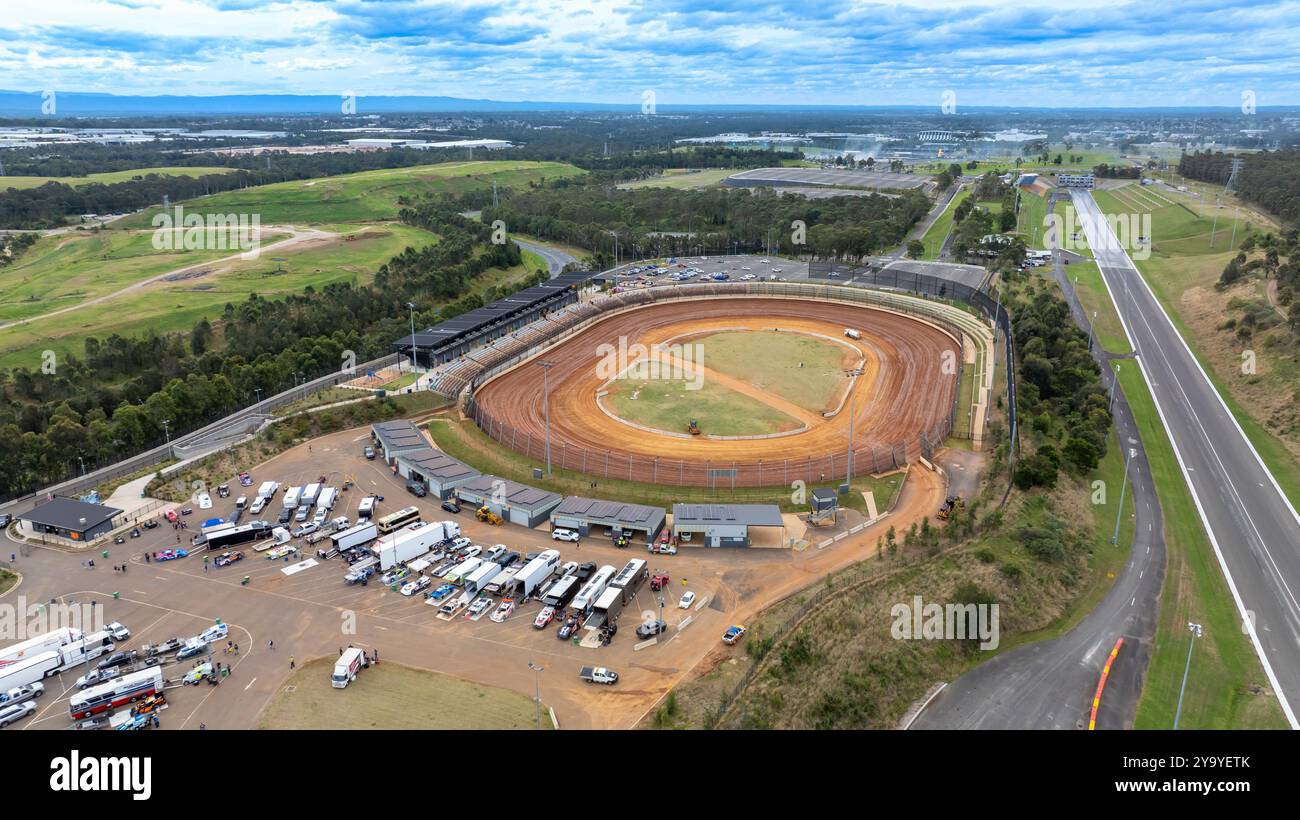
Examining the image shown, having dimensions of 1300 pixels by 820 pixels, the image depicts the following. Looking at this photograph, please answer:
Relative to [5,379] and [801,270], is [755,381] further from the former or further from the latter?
[5,379]

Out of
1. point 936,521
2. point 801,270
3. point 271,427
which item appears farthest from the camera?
point 801,270

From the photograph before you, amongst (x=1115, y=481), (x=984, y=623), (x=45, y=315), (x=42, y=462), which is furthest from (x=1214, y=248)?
(x=45, y=315)

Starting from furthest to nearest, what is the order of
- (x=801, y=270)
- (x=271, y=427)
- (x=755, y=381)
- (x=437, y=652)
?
1. (x=801, y=270)
2. (x=755, y=381)
3. (x=271, y=427)
4. (x=437, y=652)

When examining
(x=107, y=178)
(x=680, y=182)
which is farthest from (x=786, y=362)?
(x=107, y=178)

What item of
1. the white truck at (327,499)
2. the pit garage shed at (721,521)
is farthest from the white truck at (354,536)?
the pit garage shed at (721,521)

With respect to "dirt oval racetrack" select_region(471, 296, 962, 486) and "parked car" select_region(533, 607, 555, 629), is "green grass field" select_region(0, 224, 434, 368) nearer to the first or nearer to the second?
"dirt oval racetrack" select_region(471, 296, 962, 486)

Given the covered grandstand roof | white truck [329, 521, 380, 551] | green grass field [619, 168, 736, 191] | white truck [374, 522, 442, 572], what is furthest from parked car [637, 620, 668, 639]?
green grass field [619, 168, 736, 191]

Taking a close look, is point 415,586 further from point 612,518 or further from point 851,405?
point 851,405
